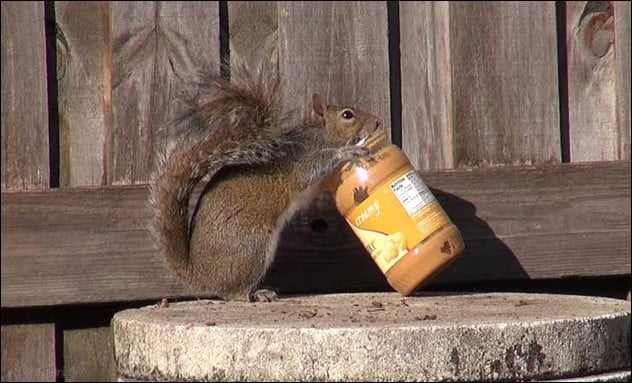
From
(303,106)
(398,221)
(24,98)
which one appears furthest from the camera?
(303,106)

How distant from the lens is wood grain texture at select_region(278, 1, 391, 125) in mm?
2438

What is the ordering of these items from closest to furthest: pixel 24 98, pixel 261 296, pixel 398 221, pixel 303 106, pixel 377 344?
pixel 377 344
pixel 398 221
pixel 261 296
pixel 24 98
pixel 303 106

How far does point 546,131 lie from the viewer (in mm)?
2553

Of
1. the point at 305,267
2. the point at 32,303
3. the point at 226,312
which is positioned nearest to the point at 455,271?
the point at 305,267

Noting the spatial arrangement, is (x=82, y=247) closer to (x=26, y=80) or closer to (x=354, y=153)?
(x=26, y=80)

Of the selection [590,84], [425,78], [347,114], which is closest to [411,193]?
[347,114]

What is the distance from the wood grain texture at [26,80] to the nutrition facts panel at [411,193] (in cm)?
70

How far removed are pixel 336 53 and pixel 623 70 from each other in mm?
605

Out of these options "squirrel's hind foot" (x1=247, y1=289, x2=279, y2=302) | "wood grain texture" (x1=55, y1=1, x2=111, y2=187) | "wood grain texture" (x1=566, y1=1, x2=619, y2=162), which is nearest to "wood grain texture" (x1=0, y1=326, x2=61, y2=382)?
"wood grain texture" (x1=55, y1=1, x2=111, y2=187)

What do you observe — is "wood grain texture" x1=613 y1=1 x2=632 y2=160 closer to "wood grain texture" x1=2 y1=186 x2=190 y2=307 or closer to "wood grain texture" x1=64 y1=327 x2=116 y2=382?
"wood grain texture" x1=2 y1=186 x2=190 y2=307

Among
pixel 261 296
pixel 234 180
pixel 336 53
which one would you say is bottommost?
pixel 261 296

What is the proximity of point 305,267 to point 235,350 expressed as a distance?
0.80 metres

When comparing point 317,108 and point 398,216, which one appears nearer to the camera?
point 398,216

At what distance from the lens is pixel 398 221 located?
2150 millimetres
